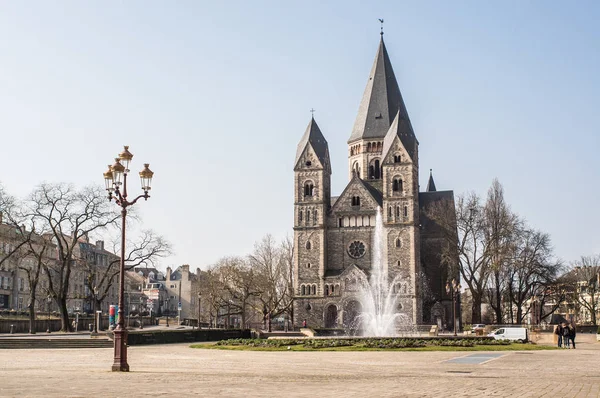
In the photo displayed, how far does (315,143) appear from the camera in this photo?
3711 inches

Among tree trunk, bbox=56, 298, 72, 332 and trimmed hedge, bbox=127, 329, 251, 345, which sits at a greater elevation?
tree trunk, bbox=56, 298, 72, 332

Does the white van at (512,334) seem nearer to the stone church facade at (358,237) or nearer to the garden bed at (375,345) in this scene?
the garden bed at (375,345)

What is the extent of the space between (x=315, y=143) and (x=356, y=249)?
14047mm

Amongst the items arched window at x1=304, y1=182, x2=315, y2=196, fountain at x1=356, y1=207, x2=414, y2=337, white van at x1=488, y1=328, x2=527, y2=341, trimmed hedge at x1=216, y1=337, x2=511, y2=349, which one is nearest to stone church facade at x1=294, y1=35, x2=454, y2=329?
arched window at x1=304, y1=182, x2=315, y2=196

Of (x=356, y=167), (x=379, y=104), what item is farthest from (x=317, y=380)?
(x=379, y=104)

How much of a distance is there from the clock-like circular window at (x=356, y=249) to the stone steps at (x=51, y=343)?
47648 millimetres

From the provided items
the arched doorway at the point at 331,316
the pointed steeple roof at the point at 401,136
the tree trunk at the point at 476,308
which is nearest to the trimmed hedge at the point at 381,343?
the tree trunk at the point at 476,308

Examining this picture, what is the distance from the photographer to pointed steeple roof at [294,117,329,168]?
3684 inches

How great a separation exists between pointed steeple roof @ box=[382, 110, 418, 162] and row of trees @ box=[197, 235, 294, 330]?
22.0 metres

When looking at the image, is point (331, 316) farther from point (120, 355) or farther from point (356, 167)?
point (120, 355)

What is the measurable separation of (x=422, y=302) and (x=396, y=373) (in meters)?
67.5

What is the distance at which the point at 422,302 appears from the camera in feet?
290

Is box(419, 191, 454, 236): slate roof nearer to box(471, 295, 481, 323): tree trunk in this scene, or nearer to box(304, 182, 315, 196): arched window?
box(304, 182, 315, 196): arched window

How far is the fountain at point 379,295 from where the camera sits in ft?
271
